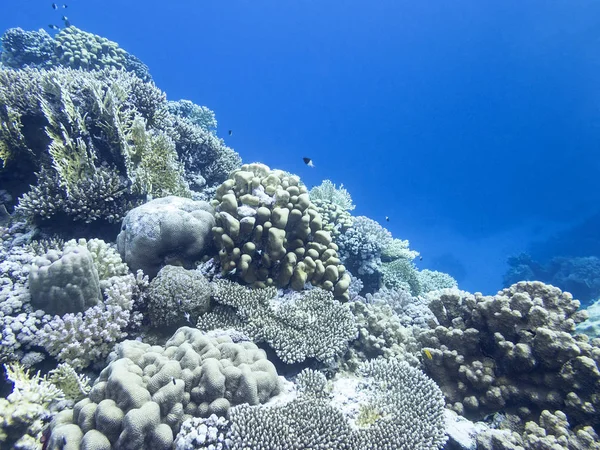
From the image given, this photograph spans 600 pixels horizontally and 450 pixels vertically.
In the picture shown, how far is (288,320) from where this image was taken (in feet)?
17.2

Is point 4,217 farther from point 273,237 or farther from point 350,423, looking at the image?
point 350,423

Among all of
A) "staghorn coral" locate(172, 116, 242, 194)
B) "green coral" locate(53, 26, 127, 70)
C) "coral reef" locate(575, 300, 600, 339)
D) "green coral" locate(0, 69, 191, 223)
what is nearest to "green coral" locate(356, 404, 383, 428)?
"green coral" locate(0, 69, 191, 223)

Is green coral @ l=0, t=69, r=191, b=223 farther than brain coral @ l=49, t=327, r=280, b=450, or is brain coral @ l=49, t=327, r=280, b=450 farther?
green coral @ l=0, t=69, r=191, b=223

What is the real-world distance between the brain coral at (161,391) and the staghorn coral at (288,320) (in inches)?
26.4

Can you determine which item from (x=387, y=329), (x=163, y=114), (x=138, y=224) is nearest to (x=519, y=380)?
(x=387, y=329)

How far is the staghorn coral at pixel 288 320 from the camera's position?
498 centimetres

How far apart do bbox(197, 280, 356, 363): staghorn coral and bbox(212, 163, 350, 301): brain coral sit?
0.39 meters

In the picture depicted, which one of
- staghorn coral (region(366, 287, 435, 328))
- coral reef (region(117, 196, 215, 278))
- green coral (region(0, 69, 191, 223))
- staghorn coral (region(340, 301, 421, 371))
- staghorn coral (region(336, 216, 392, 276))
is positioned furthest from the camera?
staghorn coral (region(336, 216, 392, 276))

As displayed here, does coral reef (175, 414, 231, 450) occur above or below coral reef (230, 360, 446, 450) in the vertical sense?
below

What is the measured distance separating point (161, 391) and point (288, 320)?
225 centimetres

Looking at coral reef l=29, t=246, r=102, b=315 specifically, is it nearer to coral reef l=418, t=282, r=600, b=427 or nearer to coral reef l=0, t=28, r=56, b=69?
coral reef l=418, t=282, r=600, b=427

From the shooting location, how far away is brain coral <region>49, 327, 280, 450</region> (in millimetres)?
3094

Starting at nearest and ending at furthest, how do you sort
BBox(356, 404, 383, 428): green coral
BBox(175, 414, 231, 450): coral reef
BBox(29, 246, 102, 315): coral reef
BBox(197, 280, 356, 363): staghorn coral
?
BBox(175, 414, 231, 450): coral reef, BBox(356, 404, 383, 428): green coral, BBox(29, 246, 102, 315): coral reef, BBox(197, 280, 356, 363): staghorn coral

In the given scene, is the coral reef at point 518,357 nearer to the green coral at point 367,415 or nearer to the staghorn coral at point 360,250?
the green coral at point 367,415
